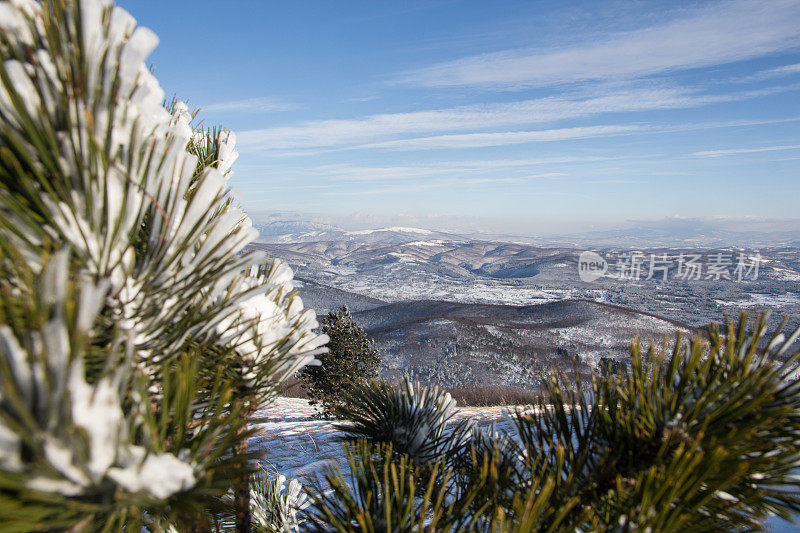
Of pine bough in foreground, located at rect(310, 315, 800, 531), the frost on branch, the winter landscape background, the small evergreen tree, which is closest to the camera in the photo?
the frost on branch

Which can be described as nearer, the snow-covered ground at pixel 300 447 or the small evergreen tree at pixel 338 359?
the snow-covered ground at pixel 300 447

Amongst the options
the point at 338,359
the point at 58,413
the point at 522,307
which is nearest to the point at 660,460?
the point at 58,413

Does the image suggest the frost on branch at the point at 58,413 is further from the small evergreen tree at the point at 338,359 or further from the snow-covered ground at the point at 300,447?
the small evergreen tree at the point at 338,359

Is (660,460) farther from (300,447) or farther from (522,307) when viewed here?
(522,307)

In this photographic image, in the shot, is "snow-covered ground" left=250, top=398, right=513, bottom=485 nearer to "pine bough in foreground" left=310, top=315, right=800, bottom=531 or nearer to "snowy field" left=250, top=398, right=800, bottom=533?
"snowy field" left=250, top=398, right=800, bottom=533

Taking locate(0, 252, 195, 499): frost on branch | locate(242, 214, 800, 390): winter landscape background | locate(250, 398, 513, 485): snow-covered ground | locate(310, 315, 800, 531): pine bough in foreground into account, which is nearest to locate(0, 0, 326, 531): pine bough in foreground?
locate(0, 252, 195, 499): frost on branch

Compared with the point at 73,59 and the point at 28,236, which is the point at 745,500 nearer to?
the point at 28,236

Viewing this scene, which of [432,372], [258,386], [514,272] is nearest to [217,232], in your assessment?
[258,386]

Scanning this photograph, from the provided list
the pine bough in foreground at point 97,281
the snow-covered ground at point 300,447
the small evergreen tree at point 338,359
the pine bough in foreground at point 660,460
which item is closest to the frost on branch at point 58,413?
the pine bough in foreground at point 97,281
